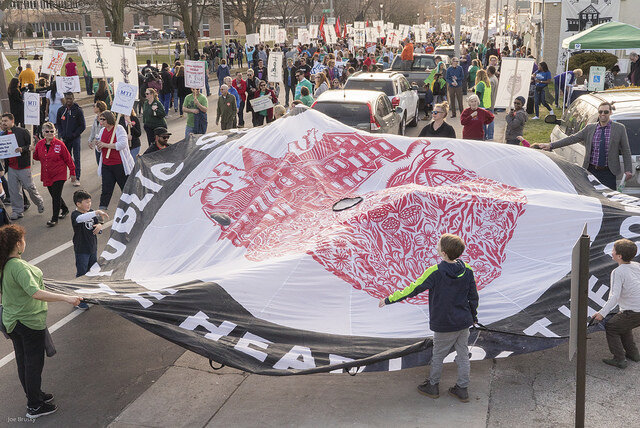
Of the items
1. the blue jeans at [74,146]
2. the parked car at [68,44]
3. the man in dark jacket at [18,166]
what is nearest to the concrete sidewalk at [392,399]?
the man in dark jacket at [18,166]

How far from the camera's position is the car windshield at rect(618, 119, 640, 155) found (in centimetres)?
998

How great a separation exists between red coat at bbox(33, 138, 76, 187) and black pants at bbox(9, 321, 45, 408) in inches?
233

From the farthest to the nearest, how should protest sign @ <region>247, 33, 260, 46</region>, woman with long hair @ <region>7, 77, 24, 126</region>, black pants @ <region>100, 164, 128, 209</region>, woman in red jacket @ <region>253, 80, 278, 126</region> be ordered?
protest sign @ <region>247, 33, 260, 46</region> → woman with long hair @ <region>7, 77, 24, 126</region> → woman in red jacket @ <region>253, 80, 278, 126</region> → black pants @ <region>100, 164, 128, 209</region>

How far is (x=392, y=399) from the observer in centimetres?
614

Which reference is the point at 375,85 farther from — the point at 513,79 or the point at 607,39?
the point at 607,39

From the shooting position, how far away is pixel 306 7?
74.3 meters

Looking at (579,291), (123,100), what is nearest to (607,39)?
(123,100)

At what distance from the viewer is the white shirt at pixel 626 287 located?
6.34 m

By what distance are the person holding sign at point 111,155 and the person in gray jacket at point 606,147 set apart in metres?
6.43

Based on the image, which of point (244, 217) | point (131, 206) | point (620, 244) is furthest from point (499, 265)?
point (131, 206)

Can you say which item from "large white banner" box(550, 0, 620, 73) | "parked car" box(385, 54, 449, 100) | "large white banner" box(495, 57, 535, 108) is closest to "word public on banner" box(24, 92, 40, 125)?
"large white banner" box(495, 57, 535, 108)

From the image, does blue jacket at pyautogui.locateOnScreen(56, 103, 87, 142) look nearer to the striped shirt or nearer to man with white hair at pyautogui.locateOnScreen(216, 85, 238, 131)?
man with white hair at pyautogui.locateOnScreen(216, 85, 238, 131)

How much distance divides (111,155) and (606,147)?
7505mm

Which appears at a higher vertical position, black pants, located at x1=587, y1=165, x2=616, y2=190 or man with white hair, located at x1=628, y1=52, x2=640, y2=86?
man with white hair, located at x1=628, y1=52, x2=640, y2=86
